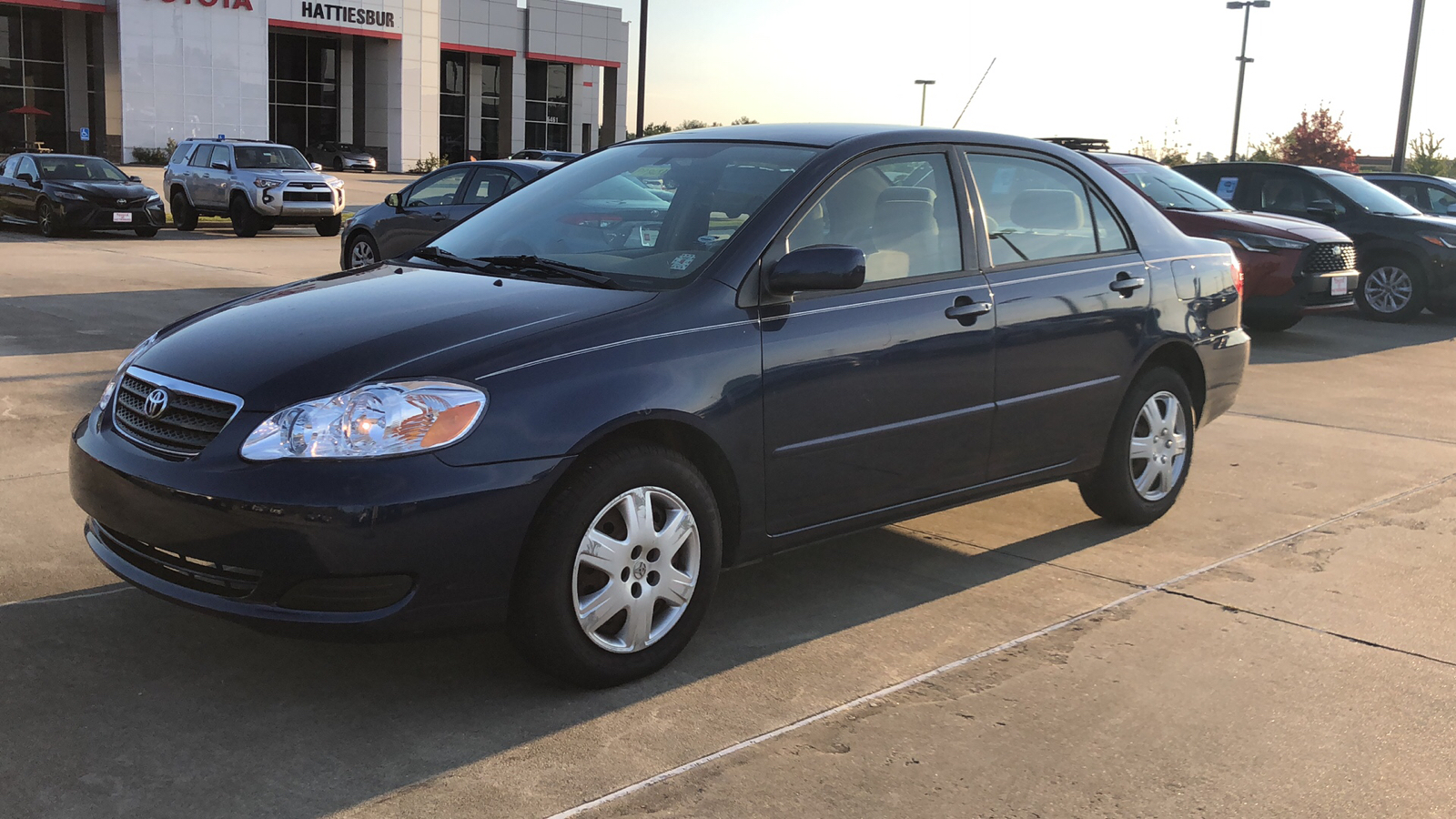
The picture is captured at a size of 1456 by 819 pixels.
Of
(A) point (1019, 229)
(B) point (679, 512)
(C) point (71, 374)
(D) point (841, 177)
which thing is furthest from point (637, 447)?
(C) point (71, 374)

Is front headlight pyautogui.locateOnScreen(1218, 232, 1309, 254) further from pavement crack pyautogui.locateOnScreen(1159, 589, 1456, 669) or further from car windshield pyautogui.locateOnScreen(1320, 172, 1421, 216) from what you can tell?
pavement crack pyautogui.locateOnScreen(1159, 589, 1456, 669)

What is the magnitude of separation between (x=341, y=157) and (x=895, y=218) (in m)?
52.5

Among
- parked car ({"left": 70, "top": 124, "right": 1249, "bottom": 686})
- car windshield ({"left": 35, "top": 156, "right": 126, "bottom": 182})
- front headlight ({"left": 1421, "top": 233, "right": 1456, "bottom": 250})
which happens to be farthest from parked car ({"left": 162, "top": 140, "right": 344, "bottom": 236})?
parked car ({"left": 70, "top": 124, "right": 1249, "bottom": 686})

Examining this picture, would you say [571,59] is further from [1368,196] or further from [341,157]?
[1368,196]

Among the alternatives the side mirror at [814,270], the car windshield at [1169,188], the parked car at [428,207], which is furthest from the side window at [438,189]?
the side mirror at [814,270]

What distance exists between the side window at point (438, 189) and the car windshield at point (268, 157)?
912 cm

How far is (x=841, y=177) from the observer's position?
14.4 feet

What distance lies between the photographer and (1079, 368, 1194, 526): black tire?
5391 mm

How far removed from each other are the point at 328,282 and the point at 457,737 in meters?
1.84

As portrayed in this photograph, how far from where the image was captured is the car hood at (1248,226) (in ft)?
39.9

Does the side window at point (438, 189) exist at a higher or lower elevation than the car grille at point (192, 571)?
higher

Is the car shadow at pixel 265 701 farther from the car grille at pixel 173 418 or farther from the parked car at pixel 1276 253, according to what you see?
the parked car at pixel 1276 253

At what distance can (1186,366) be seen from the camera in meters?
5.77

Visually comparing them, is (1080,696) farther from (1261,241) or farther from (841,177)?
(1261,241)
